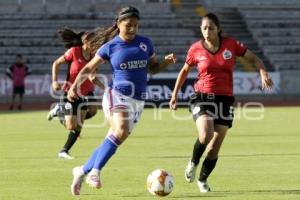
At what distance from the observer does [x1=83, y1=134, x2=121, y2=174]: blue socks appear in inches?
420

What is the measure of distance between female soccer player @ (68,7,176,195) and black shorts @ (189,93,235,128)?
77 centimetres

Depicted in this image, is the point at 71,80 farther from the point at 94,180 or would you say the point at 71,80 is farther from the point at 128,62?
the point at 94,180

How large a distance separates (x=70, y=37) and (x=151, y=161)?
9.30 ft

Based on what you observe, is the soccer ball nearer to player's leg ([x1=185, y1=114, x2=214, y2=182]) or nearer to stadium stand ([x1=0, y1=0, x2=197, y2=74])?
player's leg ([x1=185, y1=114, x2=214, y2=182])

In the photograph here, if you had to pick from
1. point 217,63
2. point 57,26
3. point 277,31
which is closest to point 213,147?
point 217,63

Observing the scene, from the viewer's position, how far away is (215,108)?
38.4 ft

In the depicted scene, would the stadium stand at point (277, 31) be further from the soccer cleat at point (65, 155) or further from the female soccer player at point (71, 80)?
the soccer cleat at point (65, 155)

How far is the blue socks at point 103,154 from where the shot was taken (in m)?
10.7

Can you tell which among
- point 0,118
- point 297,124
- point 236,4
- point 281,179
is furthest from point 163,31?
point 281,179

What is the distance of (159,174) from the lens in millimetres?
10656

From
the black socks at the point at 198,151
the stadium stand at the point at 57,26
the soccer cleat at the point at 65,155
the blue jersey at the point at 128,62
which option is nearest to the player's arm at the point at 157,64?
the blue jersey at the point at 128,62

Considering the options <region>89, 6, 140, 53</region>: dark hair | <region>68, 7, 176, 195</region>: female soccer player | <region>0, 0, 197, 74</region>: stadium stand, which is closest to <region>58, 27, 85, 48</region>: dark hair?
<region>89, 6, 140, 53</region>: dark hair

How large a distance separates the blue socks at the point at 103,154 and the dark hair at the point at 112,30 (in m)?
1.43

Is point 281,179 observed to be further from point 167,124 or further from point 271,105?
point 271,105
